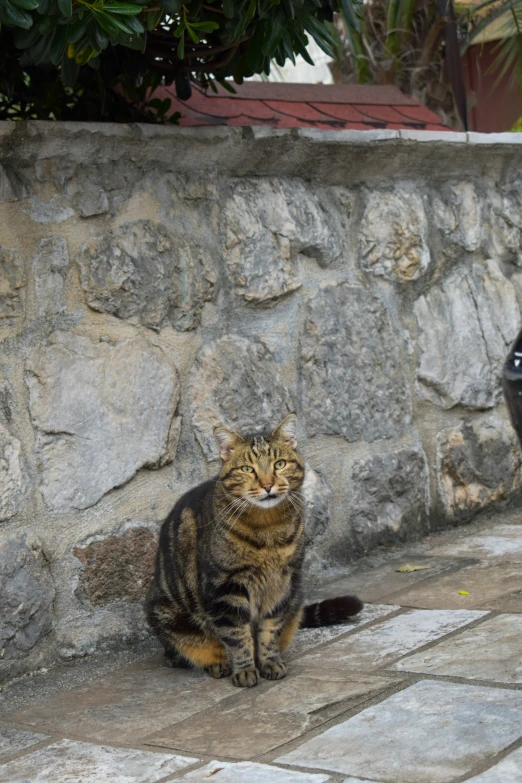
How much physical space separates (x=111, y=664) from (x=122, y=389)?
95cm

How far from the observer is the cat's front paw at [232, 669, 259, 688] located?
3277 mm

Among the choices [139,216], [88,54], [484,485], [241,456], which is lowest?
[484,485]

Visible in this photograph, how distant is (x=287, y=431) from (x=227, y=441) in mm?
216

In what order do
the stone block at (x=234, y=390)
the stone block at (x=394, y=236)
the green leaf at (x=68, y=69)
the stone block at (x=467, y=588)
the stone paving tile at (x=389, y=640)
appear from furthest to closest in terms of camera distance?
1. the stone block at (x=394, y=236)
2. the stone block at (x=234, y=390)
3. the stone block at (x=467, y=588)
4. the stone paving tile at (x=389, y=640)
5. the green leaf at (x=68, y=69)

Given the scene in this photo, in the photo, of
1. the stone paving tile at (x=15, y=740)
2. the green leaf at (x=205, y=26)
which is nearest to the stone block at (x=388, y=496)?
the stone paving tile at (x=15, y=740)

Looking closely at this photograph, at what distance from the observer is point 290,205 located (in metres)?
4.28

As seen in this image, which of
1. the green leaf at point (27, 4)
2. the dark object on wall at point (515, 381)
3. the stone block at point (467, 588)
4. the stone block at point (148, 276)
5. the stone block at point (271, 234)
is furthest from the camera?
the stone block at point (271, 234)

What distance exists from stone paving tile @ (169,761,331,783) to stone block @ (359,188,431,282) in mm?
2518

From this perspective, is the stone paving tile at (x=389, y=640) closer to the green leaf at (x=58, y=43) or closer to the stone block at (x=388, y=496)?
the stone block at (x=388, y=496)

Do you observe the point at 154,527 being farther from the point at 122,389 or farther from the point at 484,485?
the point at 484,485

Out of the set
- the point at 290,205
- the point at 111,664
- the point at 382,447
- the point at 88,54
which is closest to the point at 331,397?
the point at 382,447

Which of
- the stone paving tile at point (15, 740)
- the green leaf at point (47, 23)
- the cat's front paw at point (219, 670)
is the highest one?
the green leaf at point (47, 23)

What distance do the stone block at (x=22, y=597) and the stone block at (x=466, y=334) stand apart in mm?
2050

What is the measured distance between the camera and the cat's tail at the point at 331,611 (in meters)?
3.64
